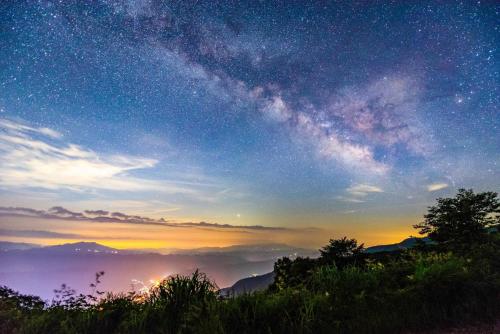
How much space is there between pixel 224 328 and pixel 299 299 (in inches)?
62.6

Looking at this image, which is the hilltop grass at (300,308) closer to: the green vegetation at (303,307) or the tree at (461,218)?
the green vegetation at (303,307)

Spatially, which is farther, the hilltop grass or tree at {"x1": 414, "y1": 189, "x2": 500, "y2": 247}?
tree at {"x1": 414, "y1": 189, "x2": 500, "y2": 247}

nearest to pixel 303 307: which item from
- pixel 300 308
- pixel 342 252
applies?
pixel 300 308

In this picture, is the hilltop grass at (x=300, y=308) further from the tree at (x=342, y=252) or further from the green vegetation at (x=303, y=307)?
the tree at (x=342, y=252)

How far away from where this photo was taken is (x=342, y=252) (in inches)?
520

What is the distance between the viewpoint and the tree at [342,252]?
13.0 metres

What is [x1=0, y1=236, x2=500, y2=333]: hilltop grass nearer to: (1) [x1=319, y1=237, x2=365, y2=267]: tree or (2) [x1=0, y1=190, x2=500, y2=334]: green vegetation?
(2) [x1=0, y1=190, x2=500, y2=334]: green vegetation

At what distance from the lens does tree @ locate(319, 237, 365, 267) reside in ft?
42.7

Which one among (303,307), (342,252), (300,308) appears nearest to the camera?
(300,308)

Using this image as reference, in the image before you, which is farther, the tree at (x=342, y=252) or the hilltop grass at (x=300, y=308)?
the tree at (x=342, y=252)

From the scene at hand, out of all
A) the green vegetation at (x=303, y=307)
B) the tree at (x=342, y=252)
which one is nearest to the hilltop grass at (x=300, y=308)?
the green vegetation at (x=303, y=307)

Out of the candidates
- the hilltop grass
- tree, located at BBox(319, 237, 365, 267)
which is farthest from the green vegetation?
tree, located at BBox(319, 237, 365, 267)

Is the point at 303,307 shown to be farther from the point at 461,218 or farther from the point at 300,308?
the point at 461,218

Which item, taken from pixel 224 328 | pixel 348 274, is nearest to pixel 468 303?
pixel 348 274
